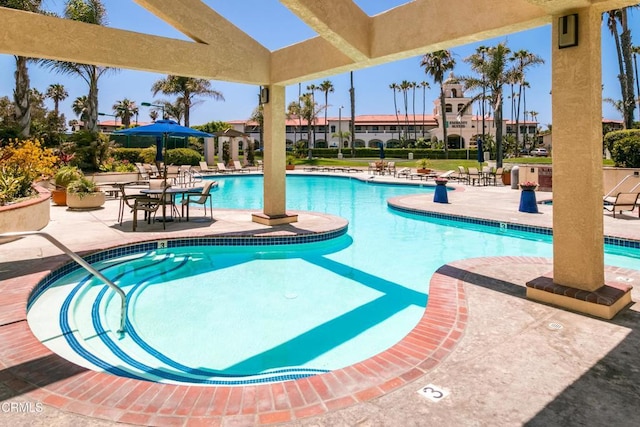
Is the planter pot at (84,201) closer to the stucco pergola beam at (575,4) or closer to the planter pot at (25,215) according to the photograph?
the planter pot at (25,215)

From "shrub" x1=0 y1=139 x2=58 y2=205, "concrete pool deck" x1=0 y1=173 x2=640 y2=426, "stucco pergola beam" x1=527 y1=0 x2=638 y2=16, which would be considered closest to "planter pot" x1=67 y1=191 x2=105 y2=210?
"shrub" x1=0 y1=139 x2=58 y2=205

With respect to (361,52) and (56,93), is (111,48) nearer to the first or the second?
(361,52)

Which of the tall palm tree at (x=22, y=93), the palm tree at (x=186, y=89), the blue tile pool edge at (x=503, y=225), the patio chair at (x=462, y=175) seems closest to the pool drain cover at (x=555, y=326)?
the blue tile pool edge at (x=503, y=225)

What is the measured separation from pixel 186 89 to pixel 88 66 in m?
14.1

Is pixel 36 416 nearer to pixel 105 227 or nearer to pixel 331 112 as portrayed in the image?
pixel 105 227

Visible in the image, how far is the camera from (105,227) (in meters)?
9.40

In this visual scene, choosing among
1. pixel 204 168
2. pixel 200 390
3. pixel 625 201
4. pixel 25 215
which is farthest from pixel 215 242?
pixel 204 168

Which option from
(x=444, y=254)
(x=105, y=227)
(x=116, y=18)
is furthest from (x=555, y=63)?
(x=116, y=18)

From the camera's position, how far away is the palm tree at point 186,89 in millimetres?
39531

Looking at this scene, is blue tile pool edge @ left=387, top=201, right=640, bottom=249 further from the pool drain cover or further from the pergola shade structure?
the pool drain cover

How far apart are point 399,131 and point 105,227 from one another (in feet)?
238

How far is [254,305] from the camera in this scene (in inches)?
222


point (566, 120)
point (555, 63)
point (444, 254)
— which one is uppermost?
point (555, 63)

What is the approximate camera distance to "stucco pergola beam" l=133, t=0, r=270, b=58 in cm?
729
